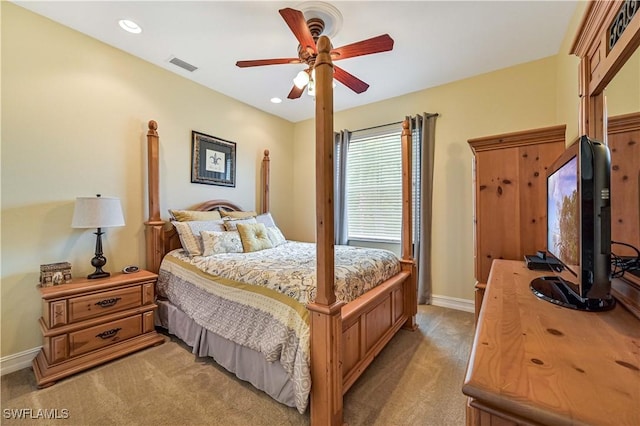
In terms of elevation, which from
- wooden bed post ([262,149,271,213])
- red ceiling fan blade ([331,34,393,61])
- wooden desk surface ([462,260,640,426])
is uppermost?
red ceiling fan blade ([331,34,393,61])

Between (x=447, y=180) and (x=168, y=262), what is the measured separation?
11.0 feet

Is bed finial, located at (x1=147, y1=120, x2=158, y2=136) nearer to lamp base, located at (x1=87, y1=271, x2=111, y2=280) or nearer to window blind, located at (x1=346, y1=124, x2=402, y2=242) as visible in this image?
lamp base, located at (x1=87, y1=271, x2=111, y2=280)

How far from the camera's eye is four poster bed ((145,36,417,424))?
4.73 feet

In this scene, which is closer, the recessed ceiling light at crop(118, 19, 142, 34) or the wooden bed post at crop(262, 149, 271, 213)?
the recessed ceiling light at crop(118, 19, 142, 34)

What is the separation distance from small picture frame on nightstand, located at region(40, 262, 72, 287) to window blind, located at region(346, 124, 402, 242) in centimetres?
324

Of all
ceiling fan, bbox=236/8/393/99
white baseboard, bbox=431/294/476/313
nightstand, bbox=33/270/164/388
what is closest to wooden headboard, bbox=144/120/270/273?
nightstand, bbox=33/270/164/388

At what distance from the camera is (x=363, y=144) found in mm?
4027

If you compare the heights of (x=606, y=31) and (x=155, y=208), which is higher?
(x=606, y=31)

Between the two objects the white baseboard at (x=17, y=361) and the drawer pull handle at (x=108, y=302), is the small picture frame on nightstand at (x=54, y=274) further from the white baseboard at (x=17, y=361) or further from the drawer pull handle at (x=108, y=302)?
the white baseboard at (x=17, y=361)

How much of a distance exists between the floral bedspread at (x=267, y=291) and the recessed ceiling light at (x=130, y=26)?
209 cm

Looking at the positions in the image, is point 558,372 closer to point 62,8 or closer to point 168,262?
point 168,262

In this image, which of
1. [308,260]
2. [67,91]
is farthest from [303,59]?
[67,91]

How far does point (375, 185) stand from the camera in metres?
3.92

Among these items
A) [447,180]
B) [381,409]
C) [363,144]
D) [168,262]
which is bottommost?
[381,409]
